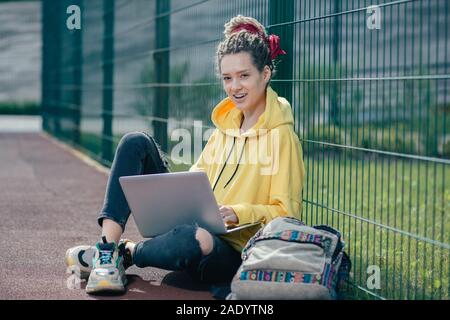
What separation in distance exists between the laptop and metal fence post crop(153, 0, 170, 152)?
3147 mm

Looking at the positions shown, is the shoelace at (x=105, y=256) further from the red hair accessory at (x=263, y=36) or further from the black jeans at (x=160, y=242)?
the red hair accessory at (x=263, y=36)

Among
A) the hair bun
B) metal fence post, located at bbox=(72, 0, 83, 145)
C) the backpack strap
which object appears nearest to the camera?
the backpack strap

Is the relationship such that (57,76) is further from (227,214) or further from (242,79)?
(227,214)

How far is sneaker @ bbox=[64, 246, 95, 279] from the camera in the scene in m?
4.43

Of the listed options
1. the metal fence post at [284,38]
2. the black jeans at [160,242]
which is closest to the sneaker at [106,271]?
the black jeans at [160,242]

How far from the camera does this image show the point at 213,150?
4562 millimetres

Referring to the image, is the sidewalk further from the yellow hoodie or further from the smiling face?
the smiling face

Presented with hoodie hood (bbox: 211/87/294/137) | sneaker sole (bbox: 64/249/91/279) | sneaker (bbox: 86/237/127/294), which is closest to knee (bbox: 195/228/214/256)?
sneaker (bbox: 86/237/127/294)

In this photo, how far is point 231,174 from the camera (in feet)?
14.3

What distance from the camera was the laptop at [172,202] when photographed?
13.3 ft

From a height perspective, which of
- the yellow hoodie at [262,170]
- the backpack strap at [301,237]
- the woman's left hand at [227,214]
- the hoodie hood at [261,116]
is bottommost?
the backpack strap at [301,237]

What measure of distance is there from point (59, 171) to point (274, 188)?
21.3 ft
